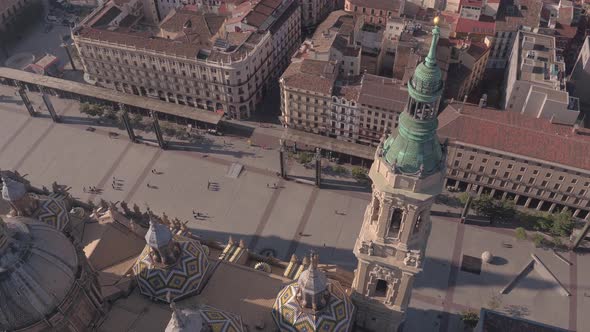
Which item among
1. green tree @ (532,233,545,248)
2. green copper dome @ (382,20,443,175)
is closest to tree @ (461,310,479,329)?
green tree @ (532,233,545,248)

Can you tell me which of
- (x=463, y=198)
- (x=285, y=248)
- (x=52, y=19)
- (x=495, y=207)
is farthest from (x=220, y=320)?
(x=52, y=19)

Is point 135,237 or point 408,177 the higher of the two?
point 408,177

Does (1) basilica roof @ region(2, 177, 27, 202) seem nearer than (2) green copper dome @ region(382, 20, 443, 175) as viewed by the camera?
No

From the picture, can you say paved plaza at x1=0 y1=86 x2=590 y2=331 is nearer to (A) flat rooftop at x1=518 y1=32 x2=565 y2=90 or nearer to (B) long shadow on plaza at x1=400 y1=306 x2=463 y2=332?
(B) long shadow on plaza at x1=400 y1=306 x2=463 y2=332

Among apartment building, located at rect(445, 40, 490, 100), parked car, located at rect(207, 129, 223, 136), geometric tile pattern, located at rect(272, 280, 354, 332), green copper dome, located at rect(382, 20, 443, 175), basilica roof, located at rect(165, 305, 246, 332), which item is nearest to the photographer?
green copper dome, located at rect(382, 20, 443, 175)

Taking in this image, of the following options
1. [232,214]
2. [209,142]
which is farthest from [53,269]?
[209,142]

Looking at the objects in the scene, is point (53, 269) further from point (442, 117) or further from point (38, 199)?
point (442, 117)

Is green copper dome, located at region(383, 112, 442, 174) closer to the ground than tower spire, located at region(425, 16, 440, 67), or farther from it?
closer to the ground

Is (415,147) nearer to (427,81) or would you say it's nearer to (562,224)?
(427,81)
